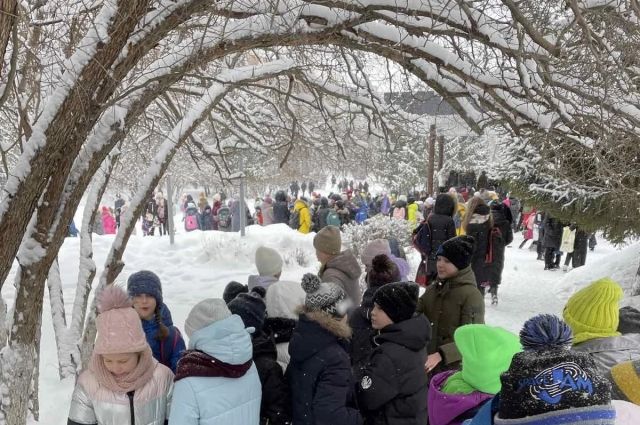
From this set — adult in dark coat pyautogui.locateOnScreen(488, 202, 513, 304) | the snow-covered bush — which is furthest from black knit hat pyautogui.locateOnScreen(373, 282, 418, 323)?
the snow-covered bush

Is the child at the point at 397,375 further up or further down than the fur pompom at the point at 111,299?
further down

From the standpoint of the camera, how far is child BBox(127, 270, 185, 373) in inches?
122

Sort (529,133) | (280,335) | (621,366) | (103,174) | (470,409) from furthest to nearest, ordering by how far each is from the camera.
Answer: (103,174), (529,133), (280,335), (470,409), (621,366)

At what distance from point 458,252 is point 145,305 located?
2.23 m

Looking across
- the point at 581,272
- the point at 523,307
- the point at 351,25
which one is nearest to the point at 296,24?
the point at 351,25

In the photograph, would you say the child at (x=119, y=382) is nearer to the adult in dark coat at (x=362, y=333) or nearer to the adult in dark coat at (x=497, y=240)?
the adult in dark coat at (x=362, y=333)

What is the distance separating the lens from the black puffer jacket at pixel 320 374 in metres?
2.41

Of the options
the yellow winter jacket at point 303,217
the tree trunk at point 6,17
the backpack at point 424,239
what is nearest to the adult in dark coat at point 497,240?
the backpack at point 424,239

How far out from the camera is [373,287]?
3.70 m

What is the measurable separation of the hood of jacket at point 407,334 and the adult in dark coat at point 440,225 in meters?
3.86

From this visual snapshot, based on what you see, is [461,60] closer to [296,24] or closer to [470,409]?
[296,24]

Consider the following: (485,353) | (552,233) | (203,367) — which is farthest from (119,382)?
(552,233)

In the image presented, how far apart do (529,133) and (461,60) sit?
3.73 ft

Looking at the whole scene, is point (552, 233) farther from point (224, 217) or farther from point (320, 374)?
point (224, 217)
